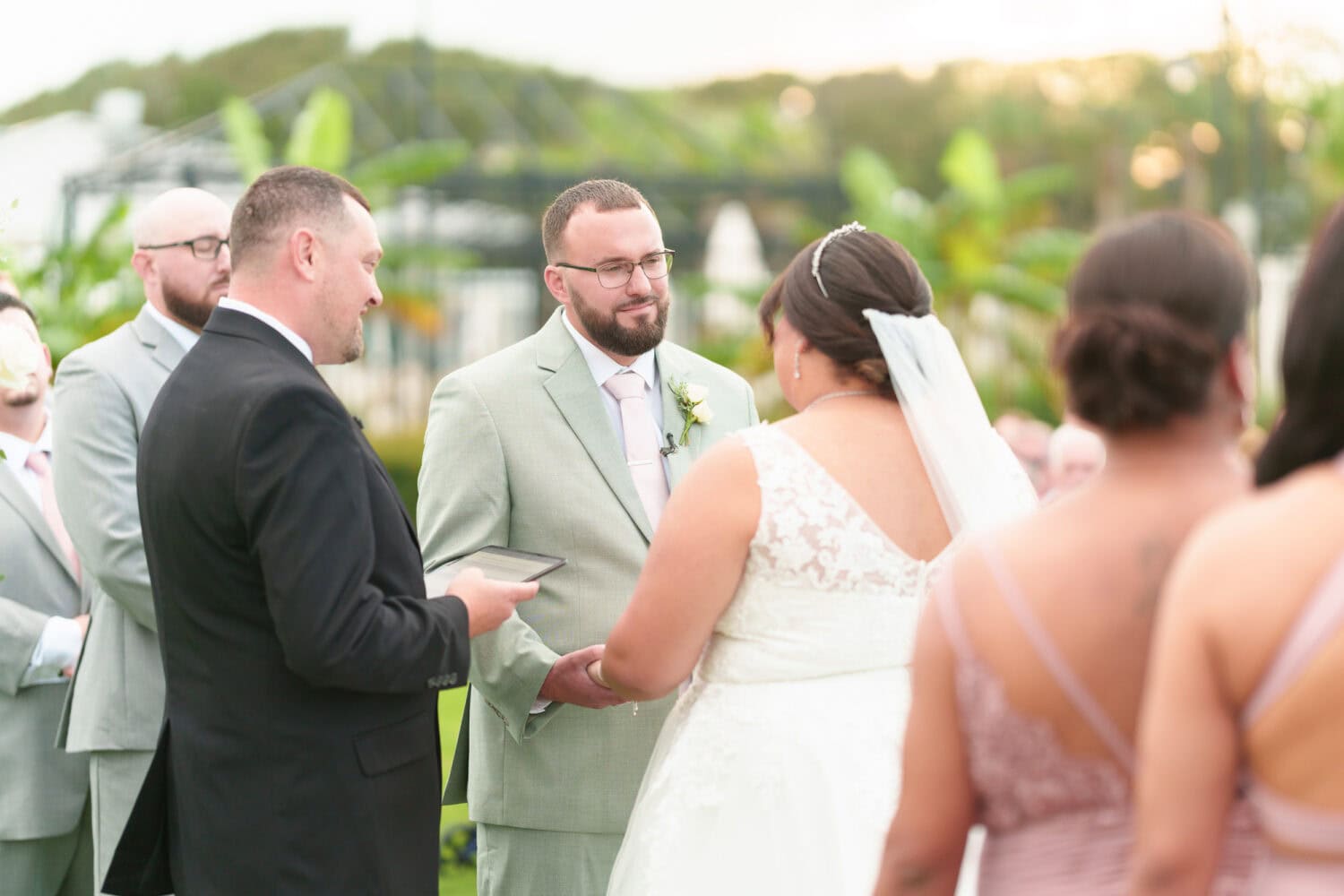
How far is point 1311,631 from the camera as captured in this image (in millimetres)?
1605

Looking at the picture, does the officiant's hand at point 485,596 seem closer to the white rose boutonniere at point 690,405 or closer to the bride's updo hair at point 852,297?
the bride's updo hair at point 852,297

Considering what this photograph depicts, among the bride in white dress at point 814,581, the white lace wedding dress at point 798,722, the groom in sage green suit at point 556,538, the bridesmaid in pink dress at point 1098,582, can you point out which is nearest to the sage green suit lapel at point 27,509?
the groom in sage green suit at point 556,538

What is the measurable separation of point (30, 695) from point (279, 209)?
1945 mm

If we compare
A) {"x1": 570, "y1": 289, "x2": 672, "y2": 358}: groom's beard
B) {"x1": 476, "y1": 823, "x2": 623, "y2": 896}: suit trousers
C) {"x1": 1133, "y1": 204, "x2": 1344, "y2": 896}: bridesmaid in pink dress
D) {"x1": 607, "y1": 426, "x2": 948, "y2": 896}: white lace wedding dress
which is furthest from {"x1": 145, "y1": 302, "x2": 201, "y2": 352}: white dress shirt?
{"x1": 1133, "y1": 204, "x2": 1344, "y2": 896}: bridesmaid in pink dress

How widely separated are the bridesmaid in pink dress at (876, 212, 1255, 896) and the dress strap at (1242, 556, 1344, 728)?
28 centimetres

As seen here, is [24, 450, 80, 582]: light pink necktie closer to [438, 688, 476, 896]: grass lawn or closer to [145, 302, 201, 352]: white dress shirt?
[145, 302, 201, 352]: white dress shirt

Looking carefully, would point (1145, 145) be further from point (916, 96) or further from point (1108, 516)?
point (1108, 516)

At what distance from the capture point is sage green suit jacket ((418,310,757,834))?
12.2 feet

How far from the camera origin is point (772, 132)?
119 feet

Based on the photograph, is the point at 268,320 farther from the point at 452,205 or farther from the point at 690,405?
the point at 452,205

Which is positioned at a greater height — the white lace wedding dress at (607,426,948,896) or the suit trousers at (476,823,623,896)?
the white lace wedding dress at (607,426,948,896)

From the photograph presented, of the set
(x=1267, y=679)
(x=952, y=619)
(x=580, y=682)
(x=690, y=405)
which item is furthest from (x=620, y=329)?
(x=1267, y=679)

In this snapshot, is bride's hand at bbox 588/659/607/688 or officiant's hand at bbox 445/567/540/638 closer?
officiant's hand at bbox 445/567/540/638

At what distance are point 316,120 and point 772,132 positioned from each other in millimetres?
22200
